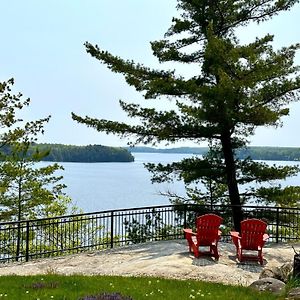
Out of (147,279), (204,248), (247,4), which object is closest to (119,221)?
(204,248)

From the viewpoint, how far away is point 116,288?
7.64 meters

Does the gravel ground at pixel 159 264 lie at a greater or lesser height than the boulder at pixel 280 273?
lesser

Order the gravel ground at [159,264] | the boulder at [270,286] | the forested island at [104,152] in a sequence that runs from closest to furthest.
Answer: the boulder at [270,286], the gravel ground at [159,264], the forested island at [104,152]

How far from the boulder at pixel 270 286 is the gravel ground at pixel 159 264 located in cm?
115

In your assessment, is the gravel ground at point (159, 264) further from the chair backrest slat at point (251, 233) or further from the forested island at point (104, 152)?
the forested island at point (104, 152)

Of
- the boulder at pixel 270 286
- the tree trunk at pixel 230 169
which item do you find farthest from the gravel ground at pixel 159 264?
the tree trunk at pixel 230 169

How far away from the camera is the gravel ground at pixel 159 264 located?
31.6 feet

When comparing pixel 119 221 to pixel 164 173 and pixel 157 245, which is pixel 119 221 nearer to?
pixel 157 245

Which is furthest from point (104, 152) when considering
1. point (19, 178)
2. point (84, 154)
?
point (19, 178)

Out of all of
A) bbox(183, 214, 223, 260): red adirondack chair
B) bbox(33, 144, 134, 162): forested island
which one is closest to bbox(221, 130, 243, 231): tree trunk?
bbox(183, 214, 223, 260): red adirondack chair

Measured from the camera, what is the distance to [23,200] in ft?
76.7

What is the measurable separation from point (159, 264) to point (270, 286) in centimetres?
330

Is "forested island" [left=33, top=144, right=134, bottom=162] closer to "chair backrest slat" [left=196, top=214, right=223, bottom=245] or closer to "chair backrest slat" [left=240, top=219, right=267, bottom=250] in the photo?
"chair backrest slat" [left=196, top=214, right=223, bottom=245]

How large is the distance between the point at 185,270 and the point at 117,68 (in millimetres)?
10335
